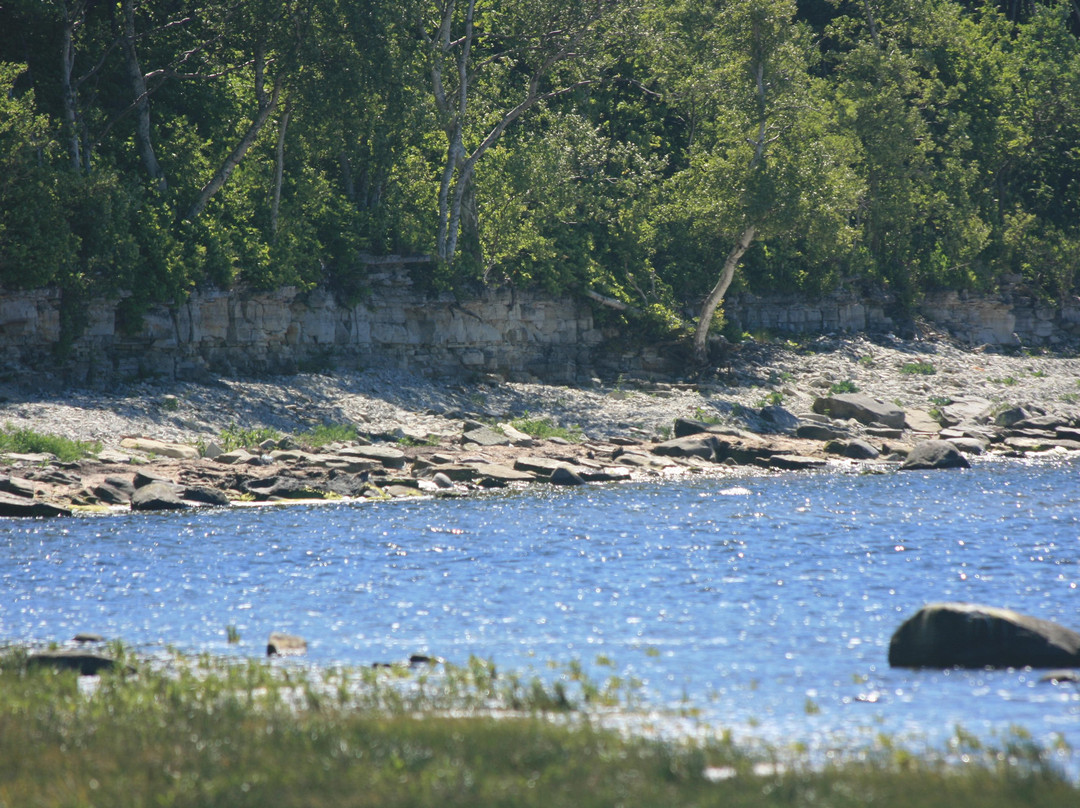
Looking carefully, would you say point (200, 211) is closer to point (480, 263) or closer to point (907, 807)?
point (480, 263)

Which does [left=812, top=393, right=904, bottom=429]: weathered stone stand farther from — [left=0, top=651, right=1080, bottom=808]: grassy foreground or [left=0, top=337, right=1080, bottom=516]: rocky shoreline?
[left=0, top=651, right=1080, bottom=808]: grassy foreground

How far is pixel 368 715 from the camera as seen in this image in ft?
30.6

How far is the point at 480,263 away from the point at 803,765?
34758 mm

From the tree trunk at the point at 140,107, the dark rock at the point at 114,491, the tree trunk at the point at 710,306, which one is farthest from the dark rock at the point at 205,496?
the tree trunk at the point at 710,306

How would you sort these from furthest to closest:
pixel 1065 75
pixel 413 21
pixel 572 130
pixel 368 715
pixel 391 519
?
pixel 1065 75 < pixel 572 130 < pixel 413 21 < pixel 391 519 < pixel 368 715

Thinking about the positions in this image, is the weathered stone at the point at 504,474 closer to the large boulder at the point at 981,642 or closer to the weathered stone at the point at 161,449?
the weathered stone at the point at 161,449

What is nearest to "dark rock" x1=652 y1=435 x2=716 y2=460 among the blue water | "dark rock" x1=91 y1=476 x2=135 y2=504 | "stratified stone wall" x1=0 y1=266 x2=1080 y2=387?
the blue water

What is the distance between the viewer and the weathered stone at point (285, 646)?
12.3 meters

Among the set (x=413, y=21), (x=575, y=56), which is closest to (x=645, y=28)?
(x=575, y=56)

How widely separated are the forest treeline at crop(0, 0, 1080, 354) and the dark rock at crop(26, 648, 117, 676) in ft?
69.5

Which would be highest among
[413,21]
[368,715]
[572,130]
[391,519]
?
[413,21]

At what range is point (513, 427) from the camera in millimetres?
35469

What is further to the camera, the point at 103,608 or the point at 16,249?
the point at 16,249

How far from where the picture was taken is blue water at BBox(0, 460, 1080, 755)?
10.5m
